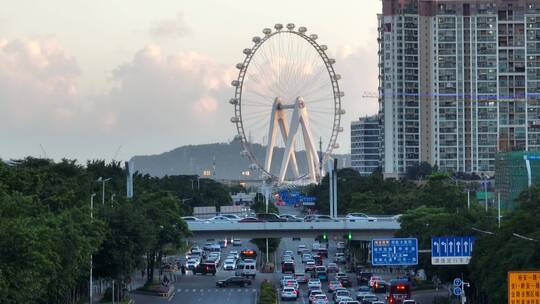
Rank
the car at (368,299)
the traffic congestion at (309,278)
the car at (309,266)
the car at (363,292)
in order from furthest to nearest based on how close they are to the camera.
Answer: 1. the car at (309,266)
2. the traffic congestion at (309,278)
3. the car at (363,292)
4. the car at (368,299)

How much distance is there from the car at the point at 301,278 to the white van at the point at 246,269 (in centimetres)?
451

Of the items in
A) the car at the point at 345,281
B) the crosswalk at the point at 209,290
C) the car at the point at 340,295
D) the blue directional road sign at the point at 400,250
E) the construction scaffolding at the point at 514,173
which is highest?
the construction scaffolding at the point at 514,173

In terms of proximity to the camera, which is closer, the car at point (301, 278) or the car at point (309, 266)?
the car at point (301, 278)

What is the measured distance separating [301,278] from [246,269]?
8688 millimetres

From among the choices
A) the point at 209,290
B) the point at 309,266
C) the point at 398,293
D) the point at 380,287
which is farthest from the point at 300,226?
the point at 398,293

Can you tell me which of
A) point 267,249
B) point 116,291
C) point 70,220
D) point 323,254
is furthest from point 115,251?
point 323,254

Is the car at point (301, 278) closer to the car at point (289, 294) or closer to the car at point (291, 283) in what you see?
the car at point (291, 283)

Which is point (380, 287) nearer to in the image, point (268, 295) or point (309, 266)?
point (268, 295)

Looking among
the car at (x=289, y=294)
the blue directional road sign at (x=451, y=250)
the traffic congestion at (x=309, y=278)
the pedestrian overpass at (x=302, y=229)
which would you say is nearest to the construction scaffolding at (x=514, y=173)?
the traffic congestion at (x=309, y=278)

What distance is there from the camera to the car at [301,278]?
398 feet

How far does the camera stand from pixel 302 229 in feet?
433

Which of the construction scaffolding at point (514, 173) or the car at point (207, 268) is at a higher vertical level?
the construction scaffolding at point (514, 173)

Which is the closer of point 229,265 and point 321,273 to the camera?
point 321,273

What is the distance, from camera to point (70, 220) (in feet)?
283
